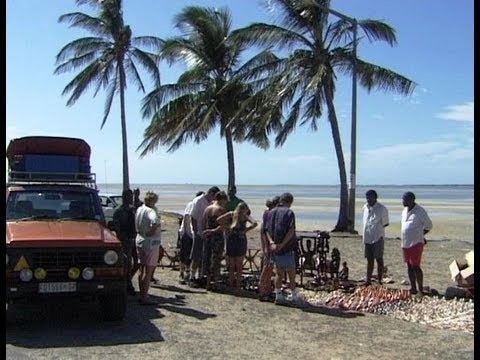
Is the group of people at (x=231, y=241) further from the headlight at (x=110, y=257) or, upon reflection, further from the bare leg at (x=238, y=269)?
the headlight at (x=110, y=257)

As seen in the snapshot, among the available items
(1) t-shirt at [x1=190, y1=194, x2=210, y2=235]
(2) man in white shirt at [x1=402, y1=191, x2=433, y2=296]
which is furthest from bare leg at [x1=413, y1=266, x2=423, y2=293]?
(1) t-shirt at [x1=190, y1=194, x2=210, y2=235]

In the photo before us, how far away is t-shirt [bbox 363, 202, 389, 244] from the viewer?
9914 millimetres

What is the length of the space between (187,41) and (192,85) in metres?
2.10

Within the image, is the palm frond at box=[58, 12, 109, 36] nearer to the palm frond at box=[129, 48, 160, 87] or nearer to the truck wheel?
the palm frond at box=[129, 48, 160, 87]

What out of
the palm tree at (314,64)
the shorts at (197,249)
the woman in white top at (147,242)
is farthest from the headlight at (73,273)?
the palm tree at (314,64)

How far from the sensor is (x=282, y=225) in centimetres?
842

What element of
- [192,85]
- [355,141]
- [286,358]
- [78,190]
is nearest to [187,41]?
[192,85]

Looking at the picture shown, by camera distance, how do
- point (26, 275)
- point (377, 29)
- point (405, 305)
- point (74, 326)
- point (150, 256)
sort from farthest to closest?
point (377, 29) → point (150, 256) → point (405, 305) → point (74, 326) → point (26, 275)

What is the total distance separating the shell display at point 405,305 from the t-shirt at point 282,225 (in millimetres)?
928

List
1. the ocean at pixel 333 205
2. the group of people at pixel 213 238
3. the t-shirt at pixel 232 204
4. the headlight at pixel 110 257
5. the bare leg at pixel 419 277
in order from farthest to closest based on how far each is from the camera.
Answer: the ocean at pixel 333 205, the t-shirt at pixel 232 204, the group of people at pixel 213 238, the bare leg at pixel 419 277, the headlight at pixel 110 257

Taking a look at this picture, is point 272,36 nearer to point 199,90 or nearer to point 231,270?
point 199,90

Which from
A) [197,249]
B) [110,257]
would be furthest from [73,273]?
[197,249]

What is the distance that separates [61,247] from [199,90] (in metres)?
21.9

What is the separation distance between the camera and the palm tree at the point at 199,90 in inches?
1088
